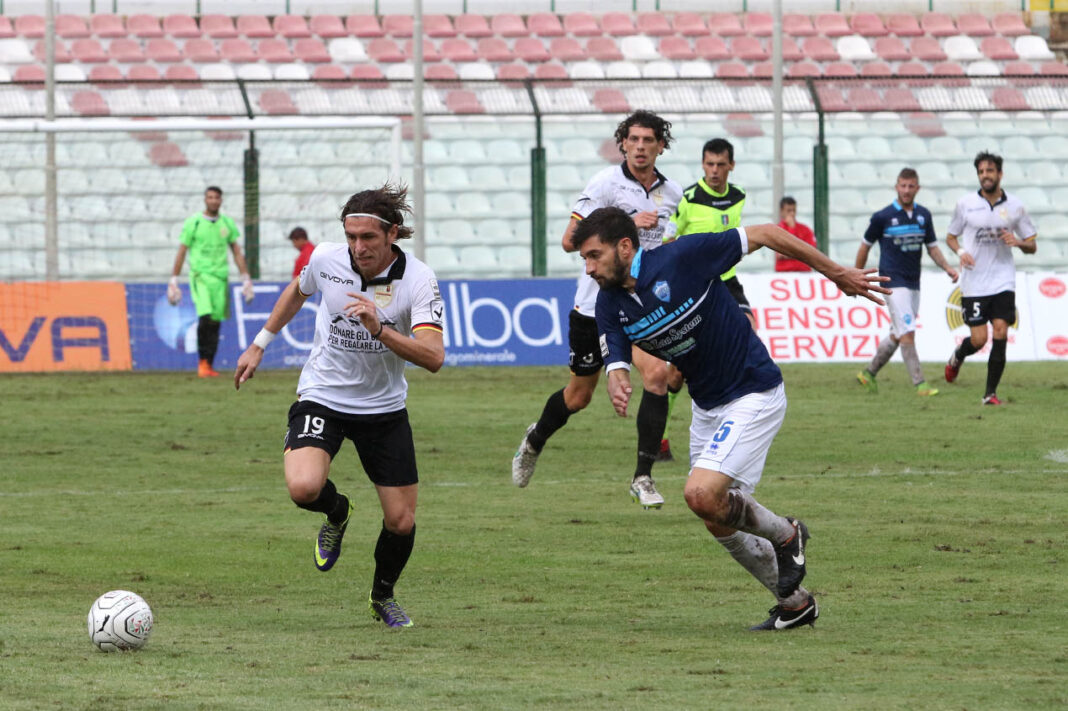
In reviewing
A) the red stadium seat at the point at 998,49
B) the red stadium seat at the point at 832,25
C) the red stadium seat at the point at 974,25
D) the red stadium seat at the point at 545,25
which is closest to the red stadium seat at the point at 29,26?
the red stadium seat at the point at 545,25

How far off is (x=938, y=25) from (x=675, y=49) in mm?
5618

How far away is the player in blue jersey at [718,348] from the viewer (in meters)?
6.95

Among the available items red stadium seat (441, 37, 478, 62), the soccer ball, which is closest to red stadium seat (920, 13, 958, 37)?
red stadium seat (441, 37, 478, 62)

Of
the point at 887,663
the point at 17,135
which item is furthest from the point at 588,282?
the point at 17,135

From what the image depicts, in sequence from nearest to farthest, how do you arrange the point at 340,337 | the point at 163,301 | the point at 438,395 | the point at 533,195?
the point at 340,337, the point at 438,395, the point at 163,301, the point at 533,195

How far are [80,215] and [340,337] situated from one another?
17387 millimetres

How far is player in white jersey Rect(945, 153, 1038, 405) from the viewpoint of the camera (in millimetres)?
16547

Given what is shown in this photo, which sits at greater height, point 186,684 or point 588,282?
point 588,282

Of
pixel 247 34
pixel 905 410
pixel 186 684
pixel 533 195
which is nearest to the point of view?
pixel 186 684

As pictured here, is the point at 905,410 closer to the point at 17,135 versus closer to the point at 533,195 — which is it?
the point at 533,195

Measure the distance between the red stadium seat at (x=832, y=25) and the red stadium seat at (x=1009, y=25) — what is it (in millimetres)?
2998

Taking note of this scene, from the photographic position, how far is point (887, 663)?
6.18m

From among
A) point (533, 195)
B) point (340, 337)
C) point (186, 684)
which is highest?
point (533, 195)

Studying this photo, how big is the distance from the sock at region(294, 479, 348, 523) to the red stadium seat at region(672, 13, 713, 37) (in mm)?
25746
